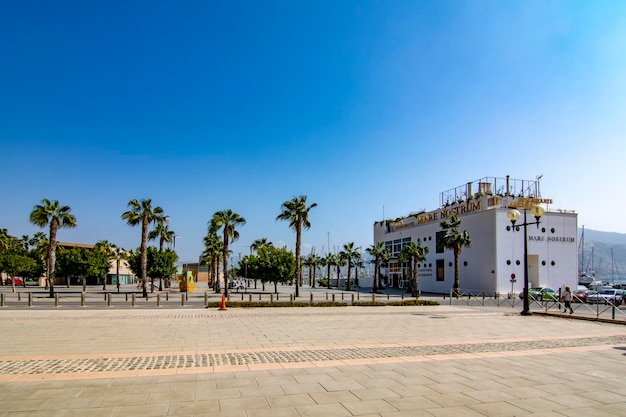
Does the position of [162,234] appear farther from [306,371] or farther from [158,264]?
[306,371]

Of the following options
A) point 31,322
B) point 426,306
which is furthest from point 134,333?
point 426,306

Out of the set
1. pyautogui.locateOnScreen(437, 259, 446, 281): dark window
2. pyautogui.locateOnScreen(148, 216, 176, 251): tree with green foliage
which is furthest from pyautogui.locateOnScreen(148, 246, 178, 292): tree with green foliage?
pyautogui.locateOnScreen(437, 259, 446, 281): dark window

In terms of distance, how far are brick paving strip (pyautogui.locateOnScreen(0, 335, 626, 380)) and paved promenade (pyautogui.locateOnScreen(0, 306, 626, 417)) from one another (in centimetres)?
4

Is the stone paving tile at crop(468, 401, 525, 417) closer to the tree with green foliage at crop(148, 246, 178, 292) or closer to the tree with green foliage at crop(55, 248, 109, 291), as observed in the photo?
the tree with green foliage at crop(148, 246, 178, 292)

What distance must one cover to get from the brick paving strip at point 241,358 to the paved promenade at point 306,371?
4 centimetres

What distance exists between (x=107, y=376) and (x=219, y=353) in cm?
308

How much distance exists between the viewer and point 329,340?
13297 mm

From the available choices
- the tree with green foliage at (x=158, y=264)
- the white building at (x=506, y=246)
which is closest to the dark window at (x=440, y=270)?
the white building at (x=506, y=246)

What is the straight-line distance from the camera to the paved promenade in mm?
6598

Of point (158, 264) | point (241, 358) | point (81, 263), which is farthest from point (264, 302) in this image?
point (81, 263)

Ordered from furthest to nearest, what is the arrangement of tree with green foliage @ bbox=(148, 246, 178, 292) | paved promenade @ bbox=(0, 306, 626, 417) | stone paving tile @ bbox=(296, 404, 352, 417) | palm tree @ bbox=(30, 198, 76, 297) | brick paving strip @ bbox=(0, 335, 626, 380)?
1. tree with green foliage @ bbox=(148, 246, 178, 292)
2. palm tree @ bbox=(30, 198, 76, 297)
3. brick paving strip @ bbox=(0, 335, 626, 380)
4. paved promenade @ bbox=(0, 306, 626, 417)
5. stone paving tile @ bbox=(296, 404, 352, 417)

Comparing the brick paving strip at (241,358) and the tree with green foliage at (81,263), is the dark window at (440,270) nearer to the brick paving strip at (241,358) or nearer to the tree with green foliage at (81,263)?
the tree with green foliage at (81,263)

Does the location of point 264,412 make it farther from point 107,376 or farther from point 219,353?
point 219,353

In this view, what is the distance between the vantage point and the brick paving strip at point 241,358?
8.96m
